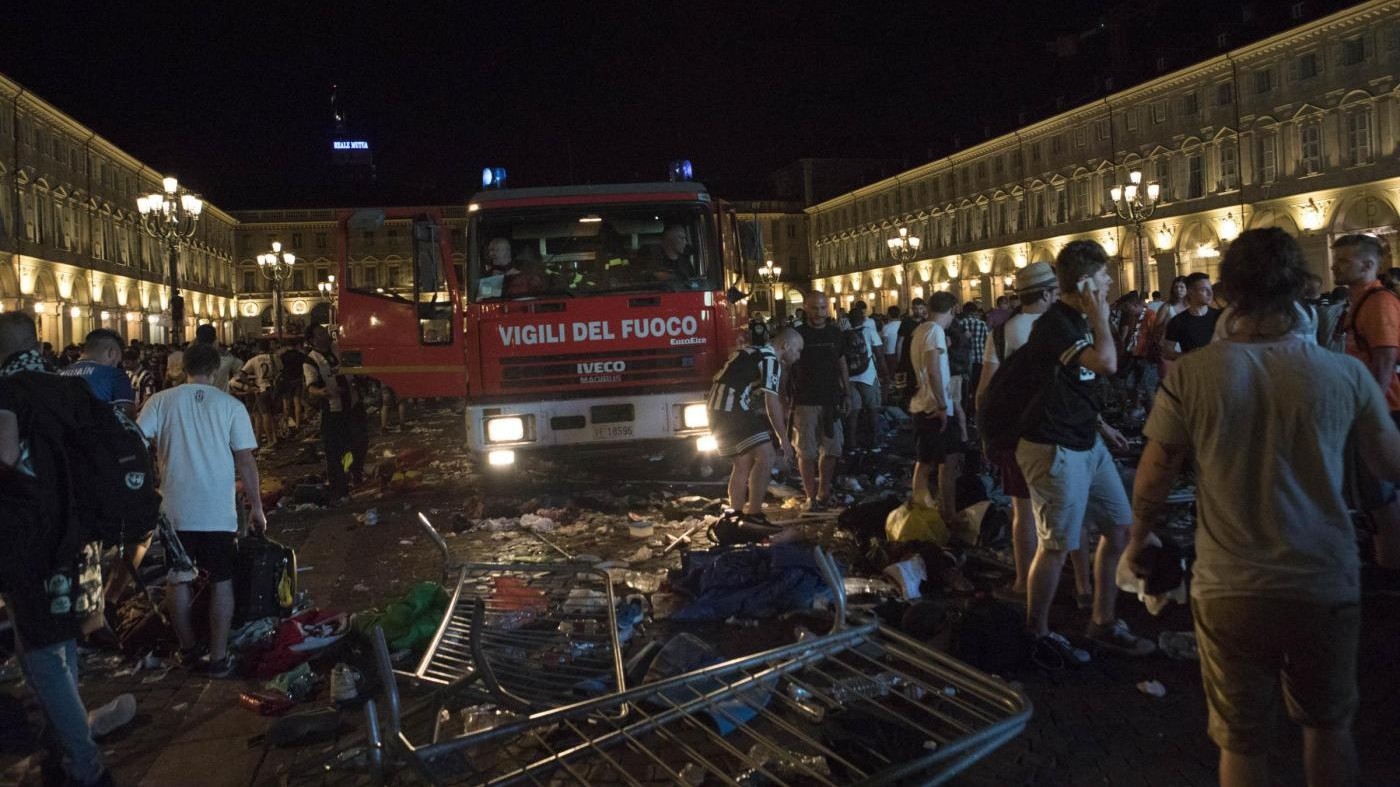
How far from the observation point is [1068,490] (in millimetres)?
5098

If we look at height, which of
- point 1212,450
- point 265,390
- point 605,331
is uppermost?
point 605,331

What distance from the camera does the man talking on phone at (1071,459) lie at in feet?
16.0

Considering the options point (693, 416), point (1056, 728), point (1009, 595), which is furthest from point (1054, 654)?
point (693, 416)

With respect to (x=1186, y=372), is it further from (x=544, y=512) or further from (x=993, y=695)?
(x=544, y=512)

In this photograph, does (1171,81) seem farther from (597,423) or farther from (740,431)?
(740,431)

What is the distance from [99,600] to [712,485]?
294 inches

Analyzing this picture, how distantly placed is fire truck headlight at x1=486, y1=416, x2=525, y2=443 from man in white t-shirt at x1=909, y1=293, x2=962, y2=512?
12.1ft

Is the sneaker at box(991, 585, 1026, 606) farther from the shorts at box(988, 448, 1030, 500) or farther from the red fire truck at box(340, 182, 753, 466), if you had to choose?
the red fire truck at box(340, 182, 753, 466)

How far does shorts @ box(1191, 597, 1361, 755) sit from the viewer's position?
277 centimetres

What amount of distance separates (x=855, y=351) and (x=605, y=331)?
3.83 m

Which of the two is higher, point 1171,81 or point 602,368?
point 1171,81

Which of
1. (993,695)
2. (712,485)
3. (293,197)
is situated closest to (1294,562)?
(993,695)

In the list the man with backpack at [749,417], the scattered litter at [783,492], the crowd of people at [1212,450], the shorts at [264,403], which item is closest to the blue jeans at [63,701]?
the crowd of people at [1212,450]

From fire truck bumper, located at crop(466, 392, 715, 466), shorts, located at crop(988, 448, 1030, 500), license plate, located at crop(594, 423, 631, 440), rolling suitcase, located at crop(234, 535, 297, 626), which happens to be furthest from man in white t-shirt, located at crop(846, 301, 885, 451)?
rolling suitcase, located at crop(234, 535, 297, 626)
